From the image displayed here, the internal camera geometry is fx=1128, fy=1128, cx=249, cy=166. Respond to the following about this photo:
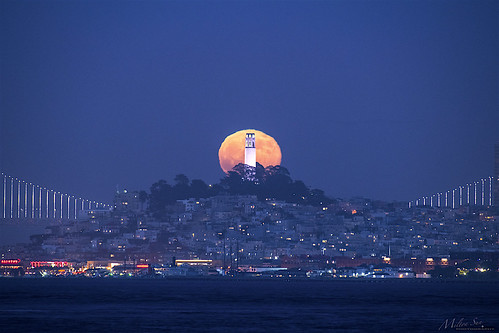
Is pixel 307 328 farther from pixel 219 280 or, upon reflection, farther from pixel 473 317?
pixel 219 280

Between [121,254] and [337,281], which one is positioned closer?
[337,281]

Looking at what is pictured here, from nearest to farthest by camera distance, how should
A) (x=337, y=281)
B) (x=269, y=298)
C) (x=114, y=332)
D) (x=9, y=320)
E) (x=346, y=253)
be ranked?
1. (x=114, y=332)
2. (x=9, y=320)
3. (x=269, y=298)
4. (x=337, y=281)
5. (x=346, y=253)

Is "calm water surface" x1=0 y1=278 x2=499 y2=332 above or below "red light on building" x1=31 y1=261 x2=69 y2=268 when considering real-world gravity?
below

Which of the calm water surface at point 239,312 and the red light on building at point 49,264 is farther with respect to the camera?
the red light on building at point 49,264

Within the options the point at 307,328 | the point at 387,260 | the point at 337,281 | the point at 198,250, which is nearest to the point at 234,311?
the point at 307,328

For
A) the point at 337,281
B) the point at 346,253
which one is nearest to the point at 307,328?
the point at 337,281

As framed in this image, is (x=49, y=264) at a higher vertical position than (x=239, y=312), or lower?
higher

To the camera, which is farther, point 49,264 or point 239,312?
point 49,264

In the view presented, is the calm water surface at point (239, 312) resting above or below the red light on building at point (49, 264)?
below

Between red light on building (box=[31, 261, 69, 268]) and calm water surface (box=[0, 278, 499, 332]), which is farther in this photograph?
red light on building (box=[31, 261, 69, 268])

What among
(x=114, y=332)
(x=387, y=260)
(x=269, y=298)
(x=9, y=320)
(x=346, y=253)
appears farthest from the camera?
(x=346, y=253)

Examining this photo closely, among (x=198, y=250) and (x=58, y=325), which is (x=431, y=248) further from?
(x=58, y=325)
